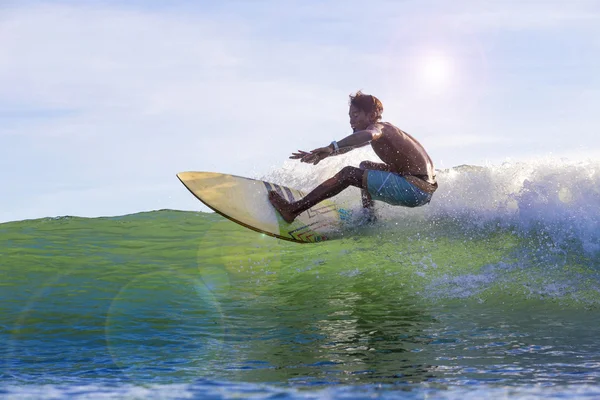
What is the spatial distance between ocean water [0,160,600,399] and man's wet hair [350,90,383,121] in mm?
1950

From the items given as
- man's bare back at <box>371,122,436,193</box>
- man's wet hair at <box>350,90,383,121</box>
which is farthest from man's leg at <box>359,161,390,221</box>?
man's wet hair at <box>350,90,383,121</box>

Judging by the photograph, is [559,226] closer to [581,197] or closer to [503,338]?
[581,197]

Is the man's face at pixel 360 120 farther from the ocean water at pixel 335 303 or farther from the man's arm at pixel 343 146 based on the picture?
the ocean water at pixel 335 303

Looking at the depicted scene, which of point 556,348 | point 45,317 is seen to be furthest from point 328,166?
point 556,348

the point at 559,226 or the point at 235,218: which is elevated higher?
the point at 235,218

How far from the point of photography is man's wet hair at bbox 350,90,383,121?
838cm

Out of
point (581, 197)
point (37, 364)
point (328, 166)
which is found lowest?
point (37, 364)

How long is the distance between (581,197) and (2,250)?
908cm

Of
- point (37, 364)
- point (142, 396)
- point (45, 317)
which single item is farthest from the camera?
point (45, 317)

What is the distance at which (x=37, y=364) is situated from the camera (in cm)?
524

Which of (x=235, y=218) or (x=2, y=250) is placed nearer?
(x=235, y=218)

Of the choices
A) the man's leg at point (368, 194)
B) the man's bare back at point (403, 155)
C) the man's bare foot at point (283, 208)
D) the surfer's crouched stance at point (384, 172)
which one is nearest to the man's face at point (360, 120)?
the surfer's crouched stance at point (384, 172)

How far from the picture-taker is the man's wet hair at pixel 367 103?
8383 mm

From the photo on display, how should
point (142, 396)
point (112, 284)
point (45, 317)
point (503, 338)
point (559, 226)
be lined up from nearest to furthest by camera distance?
point (142, 396) → point (503, 338) → point (45, 317) → point (112, 284) → point (559, 226)
